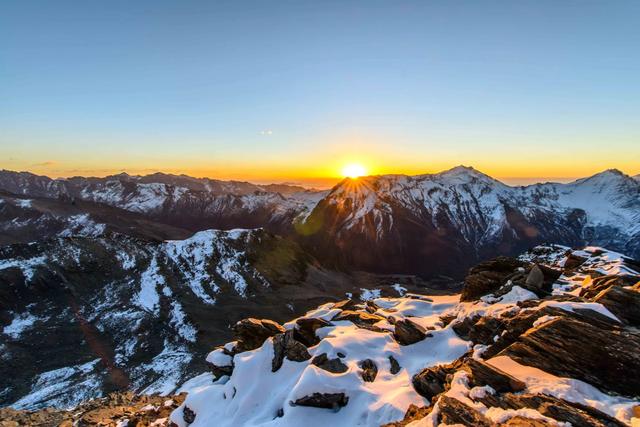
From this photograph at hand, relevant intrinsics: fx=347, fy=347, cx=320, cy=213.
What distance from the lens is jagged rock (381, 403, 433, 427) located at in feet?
60.4

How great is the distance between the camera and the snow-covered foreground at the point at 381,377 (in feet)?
54.1

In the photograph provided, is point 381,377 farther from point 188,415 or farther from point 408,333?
point 188,415

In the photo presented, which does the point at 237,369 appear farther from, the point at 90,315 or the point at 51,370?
the point at 90,315

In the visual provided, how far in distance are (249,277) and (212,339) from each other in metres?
57.7

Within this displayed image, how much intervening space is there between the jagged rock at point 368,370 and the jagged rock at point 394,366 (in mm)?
1204

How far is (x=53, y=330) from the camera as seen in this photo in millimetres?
103375

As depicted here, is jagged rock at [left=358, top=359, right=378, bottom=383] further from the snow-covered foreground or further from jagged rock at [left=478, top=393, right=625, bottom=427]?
jagged rock at [left=478, top=393, right=625, bottom=427]

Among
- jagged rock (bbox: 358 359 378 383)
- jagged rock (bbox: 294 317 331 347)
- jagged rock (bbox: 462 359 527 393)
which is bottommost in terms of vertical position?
jagged rock (bbox: 294 317 331 347)

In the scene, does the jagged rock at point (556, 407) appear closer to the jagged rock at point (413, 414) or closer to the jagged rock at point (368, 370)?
the jagged rock at point (413, 414)

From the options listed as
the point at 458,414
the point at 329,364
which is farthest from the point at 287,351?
the point at 458,414

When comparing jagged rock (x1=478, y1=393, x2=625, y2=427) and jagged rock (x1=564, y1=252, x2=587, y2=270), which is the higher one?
jagged rock (x1=478, y1=393, x2=625, y2=427)

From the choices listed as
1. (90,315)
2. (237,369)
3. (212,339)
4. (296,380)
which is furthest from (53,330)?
(296,380)

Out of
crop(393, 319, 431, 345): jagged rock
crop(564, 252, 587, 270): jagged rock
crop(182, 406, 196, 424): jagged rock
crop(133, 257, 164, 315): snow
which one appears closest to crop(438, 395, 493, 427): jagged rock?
crop(393, 319, 431, 345): jagged rock

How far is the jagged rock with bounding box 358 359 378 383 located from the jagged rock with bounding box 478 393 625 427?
9.87 m
